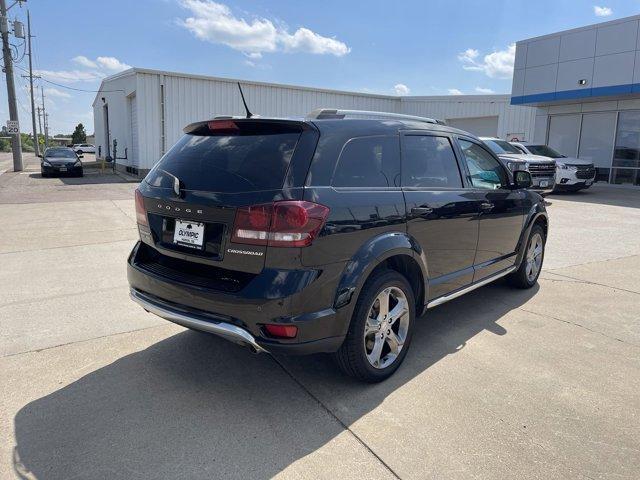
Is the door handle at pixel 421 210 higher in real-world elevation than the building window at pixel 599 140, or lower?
lower

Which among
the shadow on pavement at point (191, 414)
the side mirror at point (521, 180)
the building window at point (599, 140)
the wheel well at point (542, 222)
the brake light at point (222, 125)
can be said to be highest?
the building window at point (599, 140)

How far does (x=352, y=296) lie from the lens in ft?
10.3

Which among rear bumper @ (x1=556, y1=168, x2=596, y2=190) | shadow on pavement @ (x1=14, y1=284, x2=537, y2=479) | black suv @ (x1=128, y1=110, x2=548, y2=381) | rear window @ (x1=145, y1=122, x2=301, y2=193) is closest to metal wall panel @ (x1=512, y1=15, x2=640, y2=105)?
rear bumper @ (x1=556, y1=168, x2=596, y2=190)

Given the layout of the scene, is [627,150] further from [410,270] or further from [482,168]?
[410,270]

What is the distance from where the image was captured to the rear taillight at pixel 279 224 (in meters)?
2.84

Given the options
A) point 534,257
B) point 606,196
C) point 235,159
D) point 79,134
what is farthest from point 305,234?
point 79,134

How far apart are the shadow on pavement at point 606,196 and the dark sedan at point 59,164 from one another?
19.7 meters

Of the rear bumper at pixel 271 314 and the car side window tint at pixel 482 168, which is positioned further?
the car side window tint at pixel 482 168

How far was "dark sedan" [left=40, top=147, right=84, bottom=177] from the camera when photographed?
2205cm

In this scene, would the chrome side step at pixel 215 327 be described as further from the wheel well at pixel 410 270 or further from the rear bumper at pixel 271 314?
the wheel well at pixel 410 270

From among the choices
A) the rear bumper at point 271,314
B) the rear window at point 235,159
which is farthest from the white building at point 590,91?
the rear bumper at point 271,314

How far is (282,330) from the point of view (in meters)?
2.91

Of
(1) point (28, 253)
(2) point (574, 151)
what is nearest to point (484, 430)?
(1) point (28, 253)

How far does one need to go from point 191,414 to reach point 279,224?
131 centimetres
